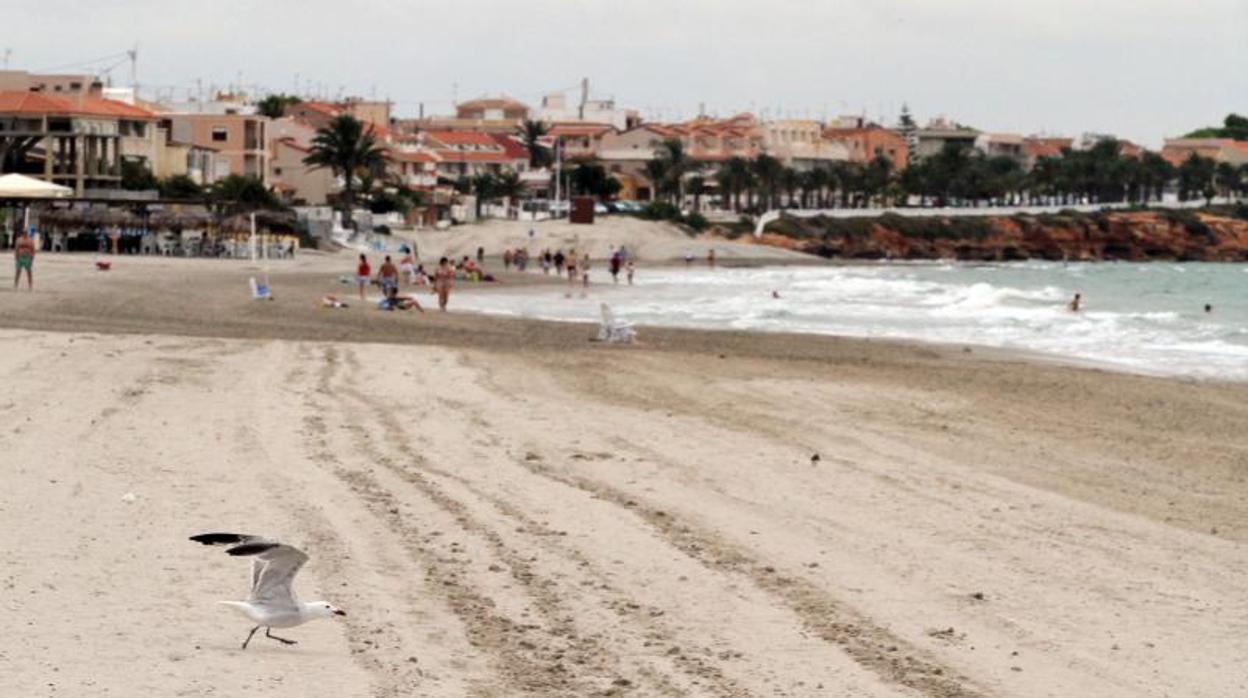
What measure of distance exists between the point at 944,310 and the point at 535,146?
307 ft

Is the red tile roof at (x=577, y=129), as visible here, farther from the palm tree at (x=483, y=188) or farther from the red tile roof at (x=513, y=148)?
the palm tree at (x=483, y=188)

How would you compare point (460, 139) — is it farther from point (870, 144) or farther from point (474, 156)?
point (870, 144)

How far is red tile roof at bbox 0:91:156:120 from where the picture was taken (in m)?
71.2

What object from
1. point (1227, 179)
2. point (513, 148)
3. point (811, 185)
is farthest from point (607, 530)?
point (1227, 179)

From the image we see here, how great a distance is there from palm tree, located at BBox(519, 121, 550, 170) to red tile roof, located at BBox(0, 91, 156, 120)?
202 ft

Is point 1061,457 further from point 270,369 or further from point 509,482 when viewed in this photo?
point 270,369

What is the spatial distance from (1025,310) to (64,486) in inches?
1486

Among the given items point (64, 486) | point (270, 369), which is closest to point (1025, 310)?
point (270, 369)

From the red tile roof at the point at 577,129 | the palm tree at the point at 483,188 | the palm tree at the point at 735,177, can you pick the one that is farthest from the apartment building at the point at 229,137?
the red tile roof at the point at 577,129

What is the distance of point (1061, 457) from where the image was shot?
16438 millimetres

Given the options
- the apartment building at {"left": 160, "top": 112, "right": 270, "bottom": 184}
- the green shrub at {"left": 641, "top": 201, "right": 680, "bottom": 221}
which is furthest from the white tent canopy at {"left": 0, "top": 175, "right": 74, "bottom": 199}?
the green shrub at {"left": 641, "top": 201, "right": 680, "bottom": 221}

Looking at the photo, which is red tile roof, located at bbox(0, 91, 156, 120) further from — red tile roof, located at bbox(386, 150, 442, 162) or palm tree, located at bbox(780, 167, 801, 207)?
palm tree, located at bbox(780, 167, 801, 207)

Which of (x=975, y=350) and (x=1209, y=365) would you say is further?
(x=975, y=350)

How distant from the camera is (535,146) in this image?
13912 centimetres
